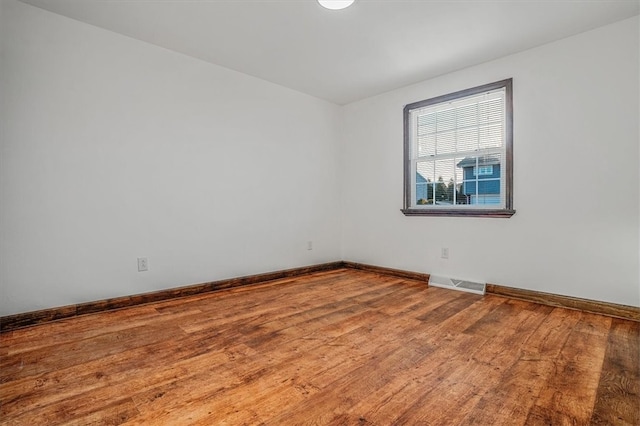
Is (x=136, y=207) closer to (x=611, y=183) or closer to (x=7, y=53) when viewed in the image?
(x=7, y=53)

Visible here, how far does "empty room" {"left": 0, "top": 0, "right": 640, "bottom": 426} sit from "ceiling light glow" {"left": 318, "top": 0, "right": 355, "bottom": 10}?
0.03 m

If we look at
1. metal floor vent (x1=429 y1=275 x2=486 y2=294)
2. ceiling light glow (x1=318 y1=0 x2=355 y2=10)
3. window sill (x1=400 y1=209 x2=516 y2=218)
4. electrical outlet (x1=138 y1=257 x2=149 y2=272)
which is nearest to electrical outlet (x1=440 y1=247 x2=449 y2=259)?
metal floor vent (x1=429 y1=275 x2=486 y2=294)

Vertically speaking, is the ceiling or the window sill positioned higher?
the ceiling

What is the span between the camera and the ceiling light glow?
2244 mm

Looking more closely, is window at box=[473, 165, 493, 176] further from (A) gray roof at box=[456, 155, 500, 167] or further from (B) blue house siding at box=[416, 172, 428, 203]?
(B) blue house siding at box=[416, 172, 428, 203]

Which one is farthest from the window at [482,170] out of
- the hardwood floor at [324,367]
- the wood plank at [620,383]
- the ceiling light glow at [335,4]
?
the ceiling light glow at [335,4]

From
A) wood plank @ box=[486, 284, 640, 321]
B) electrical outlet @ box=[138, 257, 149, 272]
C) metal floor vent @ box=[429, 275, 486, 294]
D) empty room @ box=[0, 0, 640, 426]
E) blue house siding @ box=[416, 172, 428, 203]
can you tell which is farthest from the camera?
blue house siding @ box=[416, 172, 428, 203]

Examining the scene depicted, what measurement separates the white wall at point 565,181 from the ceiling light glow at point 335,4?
179 cm

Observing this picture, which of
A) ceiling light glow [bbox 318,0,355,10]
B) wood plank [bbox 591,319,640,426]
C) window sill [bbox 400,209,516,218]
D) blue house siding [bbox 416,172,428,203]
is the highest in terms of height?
ceiling light glow [bbox 318,0,355,10]

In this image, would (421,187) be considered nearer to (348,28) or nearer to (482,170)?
(482,170)

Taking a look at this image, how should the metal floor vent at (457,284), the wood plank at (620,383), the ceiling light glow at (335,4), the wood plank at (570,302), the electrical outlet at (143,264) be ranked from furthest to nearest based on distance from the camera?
the metal floor vent at (457,284) → the electrical outlet at (143,264) → the wood plank at (570,302) → the ceiling light glow at (335,4) → the wood plank at (620,383)

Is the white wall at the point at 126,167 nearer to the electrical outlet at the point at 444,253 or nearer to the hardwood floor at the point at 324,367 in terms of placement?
the hardwood floor at the point at 324,367

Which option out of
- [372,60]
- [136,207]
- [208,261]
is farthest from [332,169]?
[136,207]

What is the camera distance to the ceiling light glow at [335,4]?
2.24m
